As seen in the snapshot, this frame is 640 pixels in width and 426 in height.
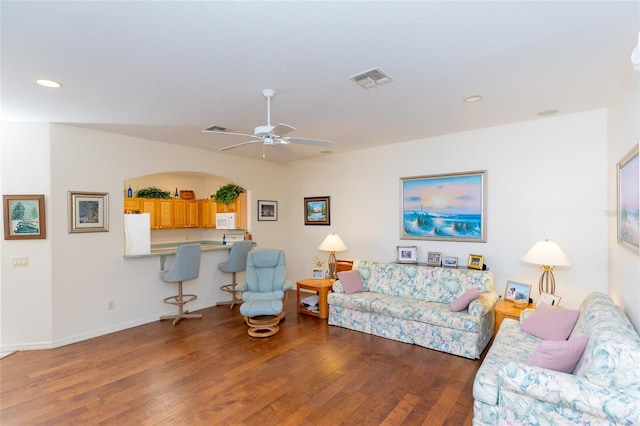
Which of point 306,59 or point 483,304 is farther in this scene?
point 483,304

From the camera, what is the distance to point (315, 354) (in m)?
3.57

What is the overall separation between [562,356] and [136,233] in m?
5.00

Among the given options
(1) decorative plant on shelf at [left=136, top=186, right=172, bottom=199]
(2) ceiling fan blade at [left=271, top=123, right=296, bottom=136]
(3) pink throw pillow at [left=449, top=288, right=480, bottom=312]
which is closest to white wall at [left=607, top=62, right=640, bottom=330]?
(3) pink throw pillow at [left=449, top=288, right=480, bottom=312]

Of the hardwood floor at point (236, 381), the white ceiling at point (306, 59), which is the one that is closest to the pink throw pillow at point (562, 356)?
the hardwood floor at point (236, 381)

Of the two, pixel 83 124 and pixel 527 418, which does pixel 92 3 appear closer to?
pixel 83 124

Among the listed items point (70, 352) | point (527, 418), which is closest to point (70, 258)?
point (70, 352)

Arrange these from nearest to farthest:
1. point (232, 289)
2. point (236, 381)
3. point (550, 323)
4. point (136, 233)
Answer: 1. point (550, 323)
2. point (236, 381)
3. point (136, 233)
4. point (232, 289)

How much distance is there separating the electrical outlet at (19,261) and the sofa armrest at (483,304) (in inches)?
204

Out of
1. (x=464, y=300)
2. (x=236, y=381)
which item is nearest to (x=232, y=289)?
(x=236, y=381)

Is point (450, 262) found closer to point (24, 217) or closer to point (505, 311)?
point (505, 311)

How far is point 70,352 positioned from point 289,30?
4207 mm

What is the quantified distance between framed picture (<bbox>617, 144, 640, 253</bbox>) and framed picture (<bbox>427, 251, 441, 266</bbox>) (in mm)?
2090

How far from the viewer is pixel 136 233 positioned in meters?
4.69

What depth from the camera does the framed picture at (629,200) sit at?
224cm
